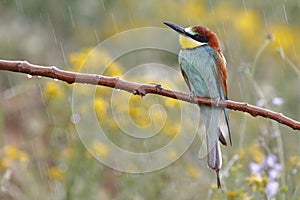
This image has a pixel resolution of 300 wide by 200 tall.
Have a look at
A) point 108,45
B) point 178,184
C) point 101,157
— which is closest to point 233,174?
point 178,184

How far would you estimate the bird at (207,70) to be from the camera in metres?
2.02

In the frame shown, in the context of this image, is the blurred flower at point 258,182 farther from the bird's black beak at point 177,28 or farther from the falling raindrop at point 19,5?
the falling raindrop at point 19,5

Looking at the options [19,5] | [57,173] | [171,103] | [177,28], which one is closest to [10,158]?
[57,173]

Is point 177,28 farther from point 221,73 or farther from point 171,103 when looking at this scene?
point 171,103

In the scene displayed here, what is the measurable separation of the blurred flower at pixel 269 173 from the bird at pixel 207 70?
483 millimetres

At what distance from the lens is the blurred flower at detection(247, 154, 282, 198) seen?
2543 mm

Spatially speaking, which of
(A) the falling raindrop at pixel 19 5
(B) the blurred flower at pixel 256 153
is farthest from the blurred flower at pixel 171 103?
(A) the falling raindrop at pixel 19 5

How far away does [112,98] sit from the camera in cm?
346

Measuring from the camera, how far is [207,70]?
218 cm

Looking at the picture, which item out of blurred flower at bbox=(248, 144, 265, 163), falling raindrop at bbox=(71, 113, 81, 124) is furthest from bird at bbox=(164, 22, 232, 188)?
falling raindrop at bbox=(71, 113, 81, 124)

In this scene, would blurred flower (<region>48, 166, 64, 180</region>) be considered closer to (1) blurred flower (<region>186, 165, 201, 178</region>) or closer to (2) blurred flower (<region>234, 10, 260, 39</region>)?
(1) blurred flower (<region>186, 165, 201, 178</region>)

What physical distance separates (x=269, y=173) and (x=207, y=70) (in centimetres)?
74

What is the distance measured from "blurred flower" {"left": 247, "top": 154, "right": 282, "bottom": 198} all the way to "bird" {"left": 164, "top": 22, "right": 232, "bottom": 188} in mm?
483

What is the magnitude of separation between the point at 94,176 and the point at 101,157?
0.18 meters
